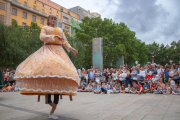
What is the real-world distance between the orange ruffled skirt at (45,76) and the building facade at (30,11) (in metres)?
34.7

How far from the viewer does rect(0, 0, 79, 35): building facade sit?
34281 millimetres

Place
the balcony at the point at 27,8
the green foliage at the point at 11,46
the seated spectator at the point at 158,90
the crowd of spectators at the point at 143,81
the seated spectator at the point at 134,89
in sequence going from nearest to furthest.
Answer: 1. the seated spectator at the point at 158,90
2. the crowd of spectators at the point at 143,81
3. the seated spectator at the point at 134,89
4. the green foliage at the point at 11,46
5. the balcony at the point at 27,8

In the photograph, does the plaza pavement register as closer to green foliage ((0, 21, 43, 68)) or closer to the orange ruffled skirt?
the orange ruffled skirt

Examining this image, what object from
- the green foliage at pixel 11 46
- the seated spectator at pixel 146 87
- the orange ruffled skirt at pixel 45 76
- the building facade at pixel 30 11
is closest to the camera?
the orange ruffled skirt at pixel 45 76

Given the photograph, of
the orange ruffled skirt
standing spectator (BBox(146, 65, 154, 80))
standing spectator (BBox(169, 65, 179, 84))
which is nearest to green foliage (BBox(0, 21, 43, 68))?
standing spectator (BBox(146, 65, 154, 80))

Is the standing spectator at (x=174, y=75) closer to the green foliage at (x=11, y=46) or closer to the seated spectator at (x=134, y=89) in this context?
the seated spectator at (x=134, y=89)

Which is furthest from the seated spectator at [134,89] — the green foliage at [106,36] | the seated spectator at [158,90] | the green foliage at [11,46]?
the green foliage at [106,36]

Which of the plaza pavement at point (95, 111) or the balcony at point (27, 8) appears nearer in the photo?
the plaza pavement at point (95, 111)

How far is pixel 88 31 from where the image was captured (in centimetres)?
3278

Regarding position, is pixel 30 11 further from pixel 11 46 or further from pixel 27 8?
pixel 11 46

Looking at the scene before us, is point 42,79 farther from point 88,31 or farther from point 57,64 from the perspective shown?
point 88,31

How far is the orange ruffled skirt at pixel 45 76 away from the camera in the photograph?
10.9ft

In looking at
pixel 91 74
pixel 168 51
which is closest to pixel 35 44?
pixel 91 74

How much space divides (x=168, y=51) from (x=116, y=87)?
4639 cm
